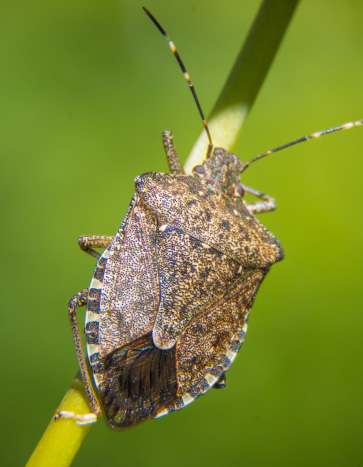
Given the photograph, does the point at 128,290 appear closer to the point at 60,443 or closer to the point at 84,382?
Result: the point at 84,382

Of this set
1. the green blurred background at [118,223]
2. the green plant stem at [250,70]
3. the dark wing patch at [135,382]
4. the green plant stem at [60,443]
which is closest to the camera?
the green plant stem at [60,443]

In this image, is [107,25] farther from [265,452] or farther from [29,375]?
[265,452]

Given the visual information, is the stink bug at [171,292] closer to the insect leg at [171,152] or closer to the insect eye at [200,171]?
the insect eye at [200,171]

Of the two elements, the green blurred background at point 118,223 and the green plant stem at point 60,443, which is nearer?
the green plant stem at point 60,443

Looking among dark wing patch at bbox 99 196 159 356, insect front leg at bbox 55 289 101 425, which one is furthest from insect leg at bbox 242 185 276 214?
insect front leg at bbox 55 289 101 425

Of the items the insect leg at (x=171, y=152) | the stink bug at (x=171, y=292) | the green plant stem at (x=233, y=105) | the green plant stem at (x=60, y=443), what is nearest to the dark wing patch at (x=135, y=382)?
the stink bug at (x=171, y=292)

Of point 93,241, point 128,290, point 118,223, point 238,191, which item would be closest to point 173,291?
point 128,290

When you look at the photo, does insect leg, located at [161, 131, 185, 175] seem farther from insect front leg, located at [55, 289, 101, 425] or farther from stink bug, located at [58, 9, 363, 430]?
insect front leg, located at [55, 289, 101, 425]

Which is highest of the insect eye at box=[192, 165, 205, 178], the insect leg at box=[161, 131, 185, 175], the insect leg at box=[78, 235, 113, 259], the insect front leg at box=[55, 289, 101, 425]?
the insect leg at box=[161, 131, 185, 175]
